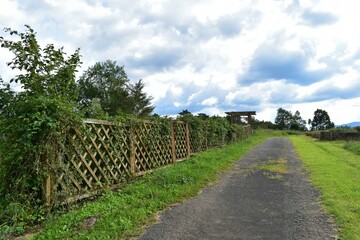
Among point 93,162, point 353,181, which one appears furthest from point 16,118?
point 353,181

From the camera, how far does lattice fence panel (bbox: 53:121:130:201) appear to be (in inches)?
213

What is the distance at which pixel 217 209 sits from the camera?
5578 millimetres

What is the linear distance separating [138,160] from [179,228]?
13.5ft

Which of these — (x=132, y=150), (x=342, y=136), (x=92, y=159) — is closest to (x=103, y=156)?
(x=92, y=159)

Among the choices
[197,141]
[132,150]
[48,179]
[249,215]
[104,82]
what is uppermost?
[104,82]

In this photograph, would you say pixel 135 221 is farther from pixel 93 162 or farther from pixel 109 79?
pixel 109 79

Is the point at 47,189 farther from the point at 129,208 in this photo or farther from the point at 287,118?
the point at 287,118

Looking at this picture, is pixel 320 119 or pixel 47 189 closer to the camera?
pixel 47 189

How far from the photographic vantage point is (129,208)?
5.45 metres

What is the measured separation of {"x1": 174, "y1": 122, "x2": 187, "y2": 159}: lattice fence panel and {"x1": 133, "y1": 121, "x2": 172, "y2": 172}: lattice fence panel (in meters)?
1.02

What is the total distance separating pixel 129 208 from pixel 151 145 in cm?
395

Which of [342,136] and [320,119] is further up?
[320,119]

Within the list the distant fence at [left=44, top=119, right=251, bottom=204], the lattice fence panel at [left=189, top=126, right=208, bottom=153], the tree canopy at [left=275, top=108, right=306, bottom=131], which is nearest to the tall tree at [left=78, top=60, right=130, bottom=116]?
the lattice fence panel at [left=189, top=126, right=208, bottom=153]

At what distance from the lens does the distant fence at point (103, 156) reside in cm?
530
